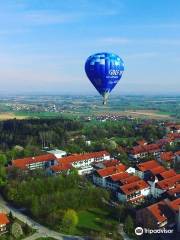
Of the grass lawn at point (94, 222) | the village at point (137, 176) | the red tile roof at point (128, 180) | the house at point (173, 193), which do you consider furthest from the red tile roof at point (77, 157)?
the house at point (173, 193)

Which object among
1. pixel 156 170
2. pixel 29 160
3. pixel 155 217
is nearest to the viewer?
pixel 155 217

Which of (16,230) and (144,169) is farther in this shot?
(144,169)

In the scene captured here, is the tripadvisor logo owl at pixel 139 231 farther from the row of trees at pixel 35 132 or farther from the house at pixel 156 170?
the row of trees at pixel 35 132

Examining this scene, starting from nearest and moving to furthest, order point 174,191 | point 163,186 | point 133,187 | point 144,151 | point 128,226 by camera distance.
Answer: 1. point 128,226
2. point 174,191
3. point 133,187
4. point 163,186
5. point 144,151

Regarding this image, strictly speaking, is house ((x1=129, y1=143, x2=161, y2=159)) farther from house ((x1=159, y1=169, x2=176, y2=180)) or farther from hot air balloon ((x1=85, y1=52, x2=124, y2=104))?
hot air balloon ((x1=85, y1=52, x2=124, y2=104))

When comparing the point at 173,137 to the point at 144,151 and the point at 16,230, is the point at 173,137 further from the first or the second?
the point at 16,230

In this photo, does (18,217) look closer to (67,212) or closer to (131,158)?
(67,212)

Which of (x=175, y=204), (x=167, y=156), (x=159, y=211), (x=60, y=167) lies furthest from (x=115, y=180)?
(x=167, y=156)
